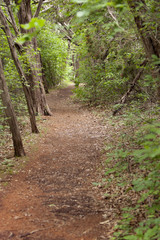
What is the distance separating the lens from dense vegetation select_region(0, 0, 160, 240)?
347 cm

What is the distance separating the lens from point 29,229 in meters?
3.94

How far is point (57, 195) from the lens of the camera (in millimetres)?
5438

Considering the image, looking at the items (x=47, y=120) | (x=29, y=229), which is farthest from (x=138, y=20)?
(x=47, y=120)

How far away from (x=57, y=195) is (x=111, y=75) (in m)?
9.79

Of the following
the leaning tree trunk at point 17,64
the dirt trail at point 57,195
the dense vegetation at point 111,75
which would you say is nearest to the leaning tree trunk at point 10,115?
the dense vegetation at point 111,75

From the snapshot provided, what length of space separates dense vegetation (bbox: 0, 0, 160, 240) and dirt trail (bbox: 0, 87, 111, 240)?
533 mm

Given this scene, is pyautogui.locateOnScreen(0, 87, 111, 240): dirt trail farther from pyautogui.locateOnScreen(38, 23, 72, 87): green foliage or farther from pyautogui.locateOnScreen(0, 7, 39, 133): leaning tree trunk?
pyautogui.locateOnScreen(38, 23, 72, 87): green foliage

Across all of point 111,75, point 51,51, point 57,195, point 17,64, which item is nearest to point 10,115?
point 17,64

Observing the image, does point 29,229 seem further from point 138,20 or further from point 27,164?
point 138,20

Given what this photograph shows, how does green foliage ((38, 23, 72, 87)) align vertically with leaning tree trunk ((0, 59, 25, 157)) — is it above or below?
above

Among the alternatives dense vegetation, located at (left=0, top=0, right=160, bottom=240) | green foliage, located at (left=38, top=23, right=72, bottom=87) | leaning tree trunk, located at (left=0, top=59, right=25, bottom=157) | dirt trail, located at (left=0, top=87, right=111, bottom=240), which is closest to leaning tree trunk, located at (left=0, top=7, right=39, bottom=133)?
dense vegetation, located at (left=0, top=0, right=160, bottom=240)

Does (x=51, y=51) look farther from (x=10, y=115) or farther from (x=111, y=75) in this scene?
(x=10, y=115)

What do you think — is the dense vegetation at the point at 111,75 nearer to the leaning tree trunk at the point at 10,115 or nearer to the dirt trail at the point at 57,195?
the leaning tree trunk at the point at 10,115

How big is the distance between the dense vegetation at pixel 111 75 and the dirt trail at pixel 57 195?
0.53 m
